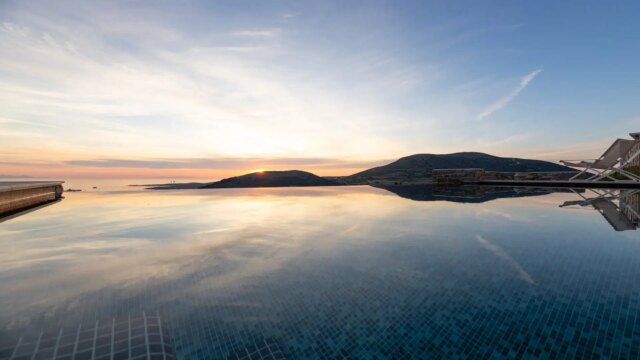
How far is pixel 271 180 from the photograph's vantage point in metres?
73.2

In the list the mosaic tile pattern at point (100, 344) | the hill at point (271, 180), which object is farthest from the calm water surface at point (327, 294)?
the hill at point (271, 180)

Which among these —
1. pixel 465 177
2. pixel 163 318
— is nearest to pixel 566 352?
pixel 163 318

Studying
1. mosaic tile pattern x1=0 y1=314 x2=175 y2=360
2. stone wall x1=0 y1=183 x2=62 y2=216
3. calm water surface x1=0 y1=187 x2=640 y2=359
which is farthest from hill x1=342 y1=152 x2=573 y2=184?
mosaic tile pattern x1=0 y1=314 x2=175 y2=360

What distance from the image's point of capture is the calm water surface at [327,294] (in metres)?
3.68

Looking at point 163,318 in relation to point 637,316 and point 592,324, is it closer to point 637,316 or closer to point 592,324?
point 592,324

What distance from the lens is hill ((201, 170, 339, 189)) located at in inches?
2763

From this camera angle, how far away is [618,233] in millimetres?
8453

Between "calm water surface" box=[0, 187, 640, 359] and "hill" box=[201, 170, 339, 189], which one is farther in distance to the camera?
"hill" box=[201, 170, 339, 189]

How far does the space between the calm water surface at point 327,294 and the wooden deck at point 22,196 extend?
7216 millimetres

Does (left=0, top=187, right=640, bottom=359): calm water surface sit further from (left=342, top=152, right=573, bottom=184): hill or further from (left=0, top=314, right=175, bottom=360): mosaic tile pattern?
(left=342, top=152, right=573, bottom=184): hill

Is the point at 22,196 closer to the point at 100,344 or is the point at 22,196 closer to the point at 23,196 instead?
the point at 23,196

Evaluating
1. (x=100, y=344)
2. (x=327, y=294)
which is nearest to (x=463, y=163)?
(x=327, y=294)

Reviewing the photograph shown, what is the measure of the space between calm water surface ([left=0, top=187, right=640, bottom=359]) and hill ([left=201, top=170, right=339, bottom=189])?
198 feet

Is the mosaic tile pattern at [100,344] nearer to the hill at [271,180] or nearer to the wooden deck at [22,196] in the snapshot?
the wooden deck at [22,196]
